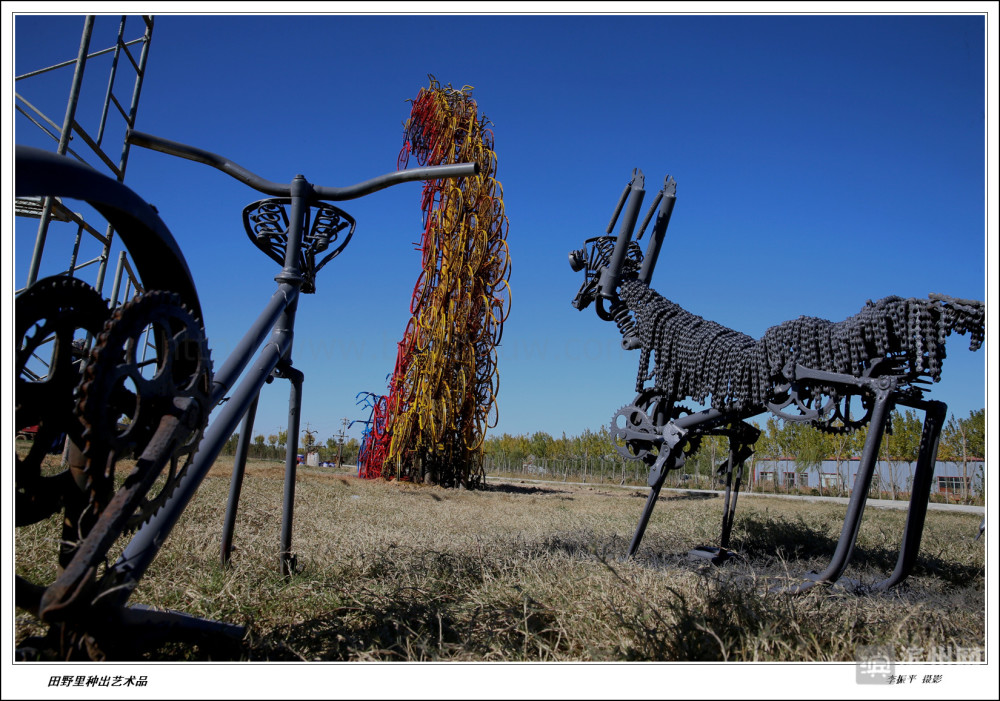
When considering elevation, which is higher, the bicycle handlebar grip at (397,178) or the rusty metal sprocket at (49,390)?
the bicycle handlebar grip at (397,178)

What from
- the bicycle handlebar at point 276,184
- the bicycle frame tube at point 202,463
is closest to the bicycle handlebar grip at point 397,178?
the bicycle handlebar at point 276,184

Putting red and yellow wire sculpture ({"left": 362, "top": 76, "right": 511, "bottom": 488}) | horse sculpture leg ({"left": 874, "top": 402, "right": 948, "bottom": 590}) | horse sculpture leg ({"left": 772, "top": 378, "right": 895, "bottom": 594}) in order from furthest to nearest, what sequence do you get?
red and yellow wire sculpture ({"left": 362, "top": 76, "right": 511, "bottom": 488}) < horse sculpture leg ({"left": 874, "top": 402, "right": 948, "bottom": 590}) < horse sculpture leg ({"left": 772, "top": 378, "right": 895, "bottom": 594})

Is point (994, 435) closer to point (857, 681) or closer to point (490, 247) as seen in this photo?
point (857, 681)

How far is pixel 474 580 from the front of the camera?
363 centimetres

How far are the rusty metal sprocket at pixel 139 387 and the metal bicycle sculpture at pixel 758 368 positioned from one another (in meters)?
2.89

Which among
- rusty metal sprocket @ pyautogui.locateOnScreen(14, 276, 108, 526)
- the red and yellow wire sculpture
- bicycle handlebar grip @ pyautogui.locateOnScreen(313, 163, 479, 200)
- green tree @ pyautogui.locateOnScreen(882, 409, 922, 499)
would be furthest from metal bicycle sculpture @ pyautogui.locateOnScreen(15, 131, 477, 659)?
green tree @ pyautogui.locateOnScreen(882, 409, 922, 499)

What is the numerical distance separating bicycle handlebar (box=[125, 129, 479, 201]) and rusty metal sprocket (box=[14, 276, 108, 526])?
4.24 ft

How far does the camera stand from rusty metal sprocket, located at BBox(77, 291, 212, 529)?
5.04 feet

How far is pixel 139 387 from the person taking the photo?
5.61 ft

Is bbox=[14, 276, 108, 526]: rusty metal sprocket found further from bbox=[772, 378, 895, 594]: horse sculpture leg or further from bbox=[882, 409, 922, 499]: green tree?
bbox=[882, 409, 922, 499]: green tree

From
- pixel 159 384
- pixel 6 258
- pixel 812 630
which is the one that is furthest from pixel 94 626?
pixel 812 630

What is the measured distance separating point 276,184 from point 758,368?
3.31 m

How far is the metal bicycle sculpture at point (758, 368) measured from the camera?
348cm

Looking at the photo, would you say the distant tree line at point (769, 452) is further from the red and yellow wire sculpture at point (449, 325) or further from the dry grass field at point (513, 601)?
the dry grass field at point (513, 601)
